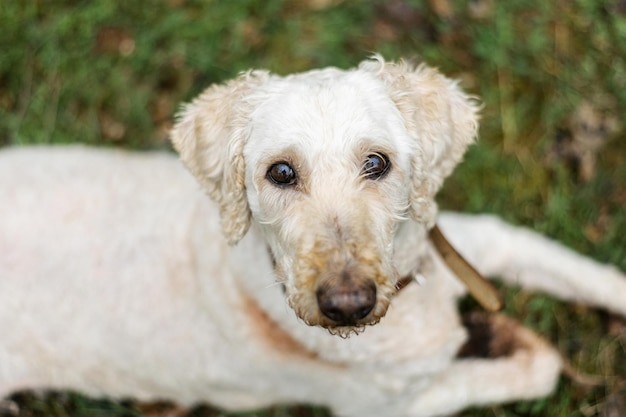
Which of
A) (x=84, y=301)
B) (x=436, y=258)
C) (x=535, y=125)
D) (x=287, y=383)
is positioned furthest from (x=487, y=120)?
(x=84, y=301)

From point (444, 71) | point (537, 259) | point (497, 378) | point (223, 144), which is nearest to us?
point (223, 144)

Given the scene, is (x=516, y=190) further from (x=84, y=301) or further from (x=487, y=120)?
(x=84, y=301)

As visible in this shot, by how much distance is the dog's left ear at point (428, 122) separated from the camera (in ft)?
10.5

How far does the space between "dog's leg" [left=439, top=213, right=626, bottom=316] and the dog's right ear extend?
5.38ft

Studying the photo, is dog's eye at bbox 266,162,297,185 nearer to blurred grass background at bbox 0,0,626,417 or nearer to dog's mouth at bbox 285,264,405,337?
dog's mouth at bbox 285,264,405,337

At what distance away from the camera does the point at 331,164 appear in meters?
2.96

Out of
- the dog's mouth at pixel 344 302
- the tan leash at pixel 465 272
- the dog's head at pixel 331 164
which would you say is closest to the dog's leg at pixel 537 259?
the tan leash at pixel 465 272

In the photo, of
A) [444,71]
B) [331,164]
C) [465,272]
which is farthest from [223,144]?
[444,71]

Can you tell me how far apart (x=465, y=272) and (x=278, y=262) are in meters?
1.13

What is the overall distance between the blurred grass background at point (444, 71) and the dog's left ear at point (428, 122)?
67.9 inches

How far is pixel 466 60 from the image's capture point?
17.7ft

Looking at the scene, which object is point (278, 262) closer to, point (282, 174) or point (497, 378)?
point (282, 174)

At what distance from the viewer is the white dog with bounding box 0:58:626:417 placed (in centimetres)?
296

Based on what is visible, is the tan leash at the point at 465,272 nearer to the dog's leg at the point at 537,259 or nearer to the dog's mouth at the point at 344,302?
the dog's leg at the point at 537,259
